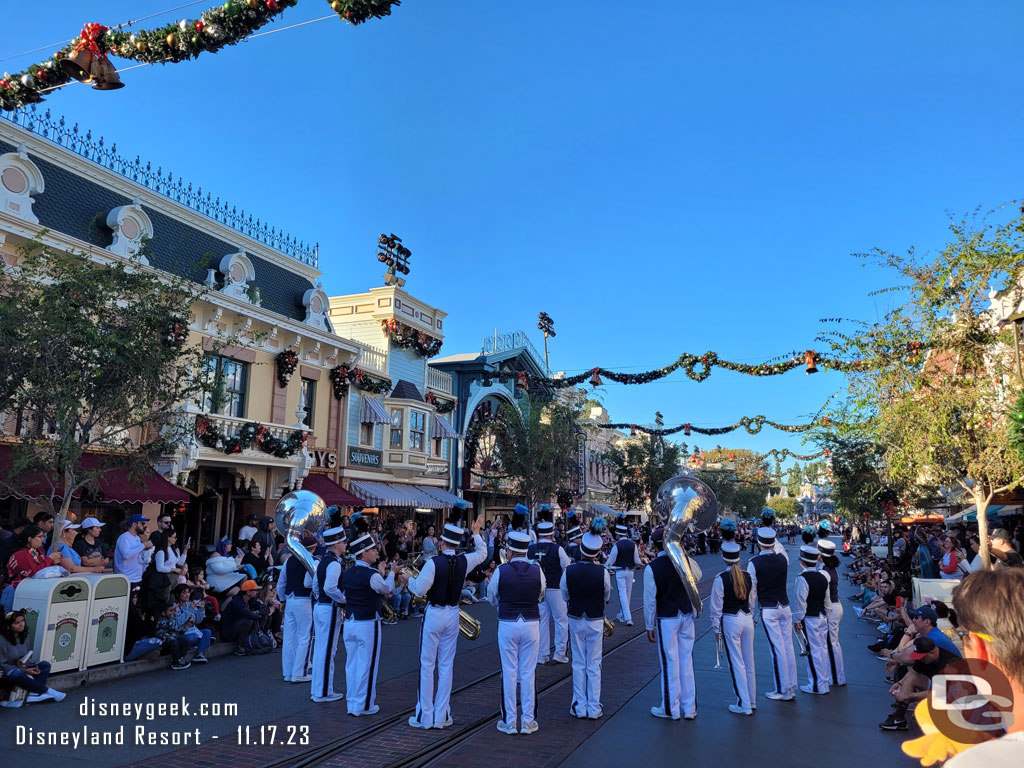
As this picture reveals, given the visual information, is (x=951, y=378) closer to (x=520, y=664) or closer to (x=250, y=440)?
(x=520, y=664)

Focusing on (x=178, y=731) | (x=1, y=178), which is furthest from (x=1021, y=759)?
(x=1, y=178)

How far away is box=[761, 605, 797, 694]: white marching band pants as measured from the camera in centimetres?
787

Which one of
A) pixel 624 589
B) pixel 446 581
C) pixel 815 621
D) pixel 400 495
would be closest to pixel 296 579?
pixel 446 581

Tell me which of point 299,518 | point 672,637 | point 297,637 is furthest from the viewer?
point 299,518

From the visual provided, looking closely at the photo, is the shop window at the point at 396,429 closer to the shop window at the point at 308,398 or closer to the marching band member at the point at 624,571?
the shop window at the point at 308,398

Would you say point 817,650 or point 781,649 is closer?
point 781,649

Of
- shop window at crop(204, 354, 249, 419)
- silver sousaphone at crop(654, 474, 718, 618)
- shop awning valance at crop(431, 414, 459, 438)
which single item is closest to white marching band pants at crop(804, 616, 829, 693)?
silver sousaphone at crop(654, 474, 718, 618)

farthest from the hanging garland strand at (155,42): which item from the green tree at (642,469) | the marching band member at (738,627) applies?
the green tree at (642,469)

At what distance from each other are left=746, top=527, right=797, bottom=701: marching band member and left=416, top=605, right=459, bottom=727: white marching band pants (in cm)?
335

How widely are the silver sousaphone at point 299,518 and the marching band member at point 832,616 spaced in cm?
621

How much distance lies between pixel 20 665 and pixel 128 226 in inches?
454

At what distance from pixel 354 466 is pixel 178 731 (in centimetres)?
1640

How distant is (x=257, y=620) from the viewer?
10.4 metres

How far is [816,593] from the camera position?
8.37m
